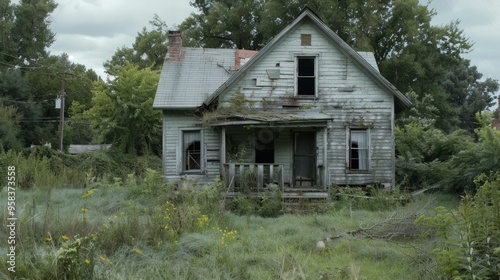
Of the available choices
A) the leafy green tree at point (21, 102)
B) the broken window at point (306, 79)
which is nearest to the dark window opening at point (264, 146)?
the broken window at point (306, 79)

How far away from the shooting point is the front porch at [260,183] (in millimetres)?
14664

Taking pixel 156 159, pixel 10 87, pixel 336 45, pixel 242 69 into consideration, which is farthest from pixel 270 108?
pixel 10 87

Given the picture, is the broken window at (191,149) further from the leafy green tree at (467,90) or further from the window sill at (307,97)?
the leafy green tree at (467,90)

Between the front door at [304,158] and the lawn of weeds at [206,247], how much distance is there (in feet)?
21.0

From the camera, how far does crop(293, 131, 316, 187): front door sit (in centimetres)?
1788

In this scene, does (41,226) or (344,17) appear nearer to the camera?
(41,226)

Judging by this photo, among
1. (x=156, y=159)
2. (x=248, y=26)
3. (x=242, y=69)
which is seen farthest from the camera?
(x=248, y=26)

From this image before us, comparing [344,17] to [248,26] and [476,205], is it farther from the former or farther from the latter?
[476,205]

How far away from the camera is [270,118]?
15.7 metres

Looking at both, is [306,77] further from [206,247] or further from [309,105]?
[206,247]

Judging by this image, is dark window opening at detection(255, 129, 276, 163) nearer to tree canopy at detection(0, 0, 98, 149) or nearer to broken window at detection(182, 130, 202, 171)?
broken window at detection(182, 130, 202, 171)

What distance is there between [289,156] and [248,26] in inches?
1002

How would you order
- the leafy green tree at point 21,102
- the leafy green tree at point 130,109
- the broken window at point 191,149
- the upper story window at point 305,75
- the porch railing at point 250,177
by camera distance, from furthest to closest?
the leafy green tree at point 21,102, the leafy green tree at point 130,109, the broken window at point 191,149, the upper story window at point 305,75, the porch railing at point 250,177

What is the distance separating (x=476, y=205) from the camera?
617 centimetres
